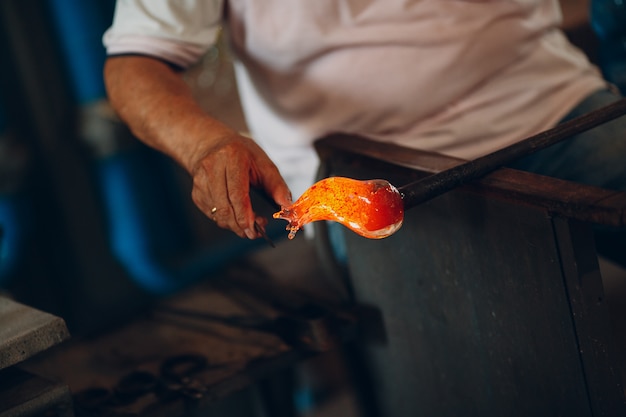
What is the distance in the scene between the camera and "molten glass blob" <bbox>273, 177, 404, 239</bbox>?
100 cm

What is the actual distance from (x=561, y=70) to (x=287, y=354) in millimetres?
748

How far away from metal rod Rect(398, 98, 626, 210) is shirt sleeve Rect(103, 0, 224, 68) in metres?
0.58

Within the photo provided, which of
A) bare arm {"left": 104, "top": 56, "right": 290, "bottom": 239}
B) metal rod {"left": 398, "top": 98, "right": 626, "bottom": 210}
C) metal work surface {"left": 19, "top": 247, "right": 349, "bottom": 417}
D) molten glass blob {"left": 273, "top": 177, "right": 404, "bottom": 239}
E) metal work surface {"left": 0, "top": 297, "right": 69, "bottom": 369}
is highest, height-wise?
bare arm {"left": 104, "top": 56, "right": 290, "bottom": 239}

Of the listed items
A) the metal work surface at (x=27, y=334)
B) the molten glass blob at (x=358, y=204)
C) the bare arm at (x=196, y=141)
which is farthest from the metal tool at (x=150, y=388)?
the molten glass blob at (x=358, y=204)

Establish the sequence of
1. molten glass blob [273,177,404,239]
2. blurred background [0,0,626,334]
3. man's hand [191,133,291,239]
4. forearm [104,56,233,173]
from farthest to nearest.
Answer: blurred background [0,0,626,334], forearm [104,56,233,173], man's hand [191,133,291,239], molten glass blob [273,177,404,239]

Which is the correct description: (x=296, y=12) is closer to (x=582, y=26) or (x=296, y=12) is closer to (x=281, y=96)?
(x=281, y=96)

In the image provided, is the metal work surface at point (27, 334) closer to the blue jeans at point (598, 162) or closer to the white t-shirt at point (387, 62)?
the white t-shirt at point (387, 62)

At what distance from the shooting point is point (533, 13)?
1.54 meters

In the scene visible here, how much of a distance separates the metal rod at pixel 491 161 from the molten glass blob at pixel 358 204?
0.09 feet

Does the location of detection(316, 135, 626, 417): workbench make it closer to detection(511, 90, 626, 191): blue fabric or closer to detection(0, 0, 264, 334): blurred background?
detection(511, 90, 626, 191): blue fabric

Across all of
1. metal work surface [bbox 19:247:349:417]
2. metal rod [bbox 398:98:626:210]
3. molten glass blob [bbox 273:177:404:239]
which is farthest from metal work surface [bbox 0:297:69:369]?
metal rod [bbox 398:98:626:210]

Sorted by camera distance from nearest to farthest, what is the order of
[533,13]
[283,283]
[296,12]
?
[296,12] → [533,13] → [283,283]

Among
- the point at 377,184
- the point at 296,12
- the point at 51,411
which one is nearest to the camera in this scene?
the point at 377,184

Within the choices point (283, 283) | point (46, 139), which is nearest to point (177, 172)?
point (46, 139)
